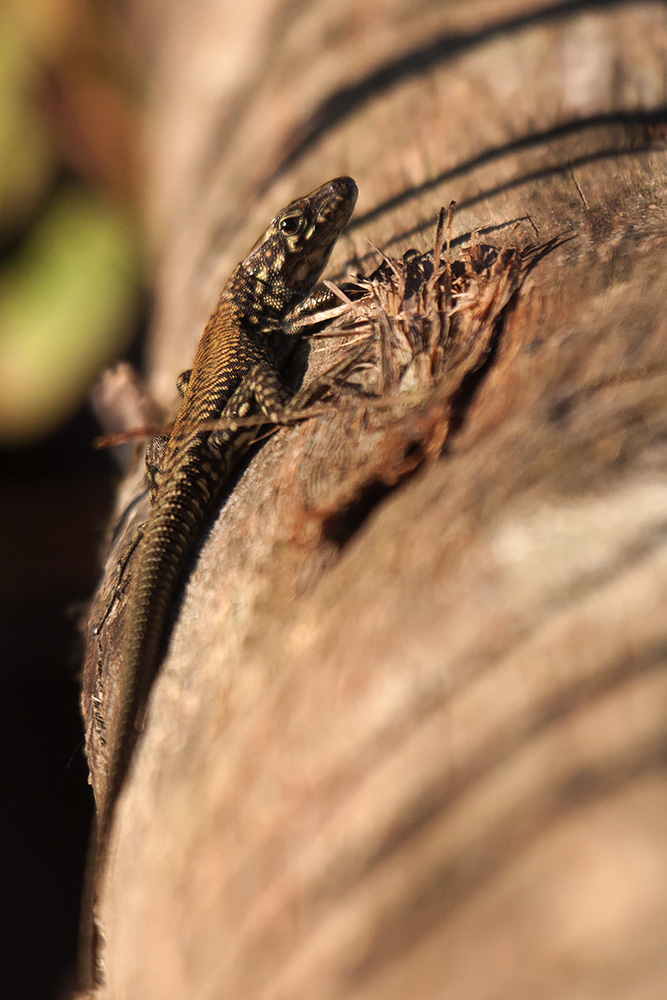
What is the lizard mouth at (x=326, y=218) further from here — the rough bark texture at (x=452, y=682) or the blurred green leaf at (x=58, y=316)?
the blurred green leaf at (x=58, y=316)

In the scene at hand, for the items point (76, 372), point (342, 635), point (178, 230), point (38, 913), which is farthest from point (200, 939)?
point (76, 372)

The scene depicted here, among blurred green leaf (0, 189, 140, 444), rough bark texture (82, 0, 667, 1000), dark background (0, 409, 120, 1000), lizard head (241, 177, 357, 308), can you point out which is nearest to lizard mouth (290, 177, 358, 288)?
lizard head (241, 177, 357, 308)

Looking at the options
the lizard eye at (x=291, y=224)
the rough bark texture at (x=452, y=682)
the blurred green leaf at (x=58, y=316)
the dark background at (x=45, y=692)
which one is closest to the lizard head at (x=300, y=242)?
the lizard eye at (x=291, y=224)

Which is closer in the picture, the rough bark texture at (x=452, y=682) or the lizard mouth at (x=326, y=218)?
the rough bark texture at (x=452, y=682)

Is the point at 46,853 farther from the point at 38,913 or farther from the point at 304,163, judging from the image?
the point at 304,163

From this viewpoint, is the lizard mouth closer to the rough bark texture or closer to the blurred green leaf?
the rough bark texture

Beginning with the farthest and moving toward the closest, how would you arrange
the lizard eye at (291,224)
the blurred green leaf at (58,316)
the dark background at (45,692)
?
1. the blurred green leaf at (58,316)
2. the dark background at (45,692)
3. the lizard eye at (291,224)

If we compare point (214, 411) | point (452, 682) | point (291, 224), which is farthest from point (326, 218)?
point (452, 682)

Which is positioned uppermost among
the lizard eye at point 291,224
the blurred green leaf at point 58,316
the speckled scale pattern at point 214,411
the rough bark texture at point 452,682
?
the blurred green leaf at point 58,316

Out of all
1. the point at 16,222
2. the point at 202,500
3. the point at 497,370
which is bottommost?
the point at 497,370
